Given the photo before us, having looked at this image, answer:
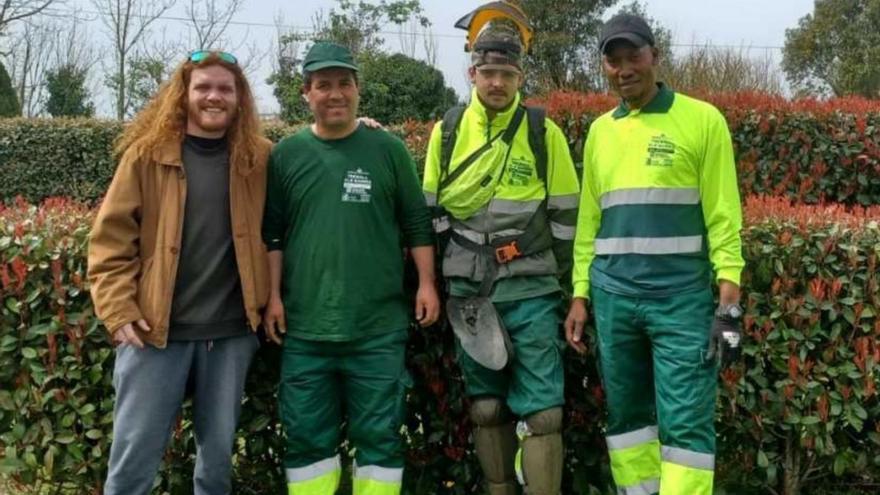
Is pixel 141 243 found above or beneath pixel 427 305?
above

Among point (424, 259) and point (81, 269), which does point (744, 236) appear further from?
point (81, 269)

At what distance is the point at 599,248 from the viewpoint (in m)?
3.40

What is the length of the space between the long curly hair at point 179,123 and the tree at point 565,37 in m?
19.5

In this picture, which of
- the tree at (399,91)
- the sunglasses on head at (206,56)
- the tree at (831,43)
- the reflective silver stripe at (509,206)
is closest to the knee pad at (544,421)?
the reflective silver stripe at (509,206)

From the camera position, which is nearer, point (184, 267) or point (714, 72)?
point (184, 267)

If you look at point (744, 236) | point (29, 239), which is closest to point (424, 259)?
point (744, 236)

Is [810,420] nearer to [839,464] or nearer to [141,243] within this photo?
[839,464]

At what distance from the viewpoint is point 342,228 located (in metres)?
3.35

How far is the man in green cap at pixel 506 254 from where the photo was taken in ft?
11.2

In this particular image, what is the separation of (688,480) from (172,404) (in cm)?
194

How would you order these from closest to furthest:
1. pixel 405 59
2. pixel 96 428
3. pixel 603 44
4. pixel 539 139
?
1. pixel 603 44
2. pixel 539 139
3. pixel 96 428
4. pixel 405 59

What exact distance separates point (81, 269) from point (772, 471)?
317cm

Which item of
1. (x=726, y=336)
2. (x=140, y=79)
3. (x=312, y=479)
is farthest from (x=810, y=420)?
(x=140, y=79)

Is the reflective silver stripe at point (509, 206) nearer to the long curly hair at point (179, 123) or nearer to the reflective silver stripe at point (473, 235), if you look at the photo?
the reflective silver stripe at point (473, 235)
